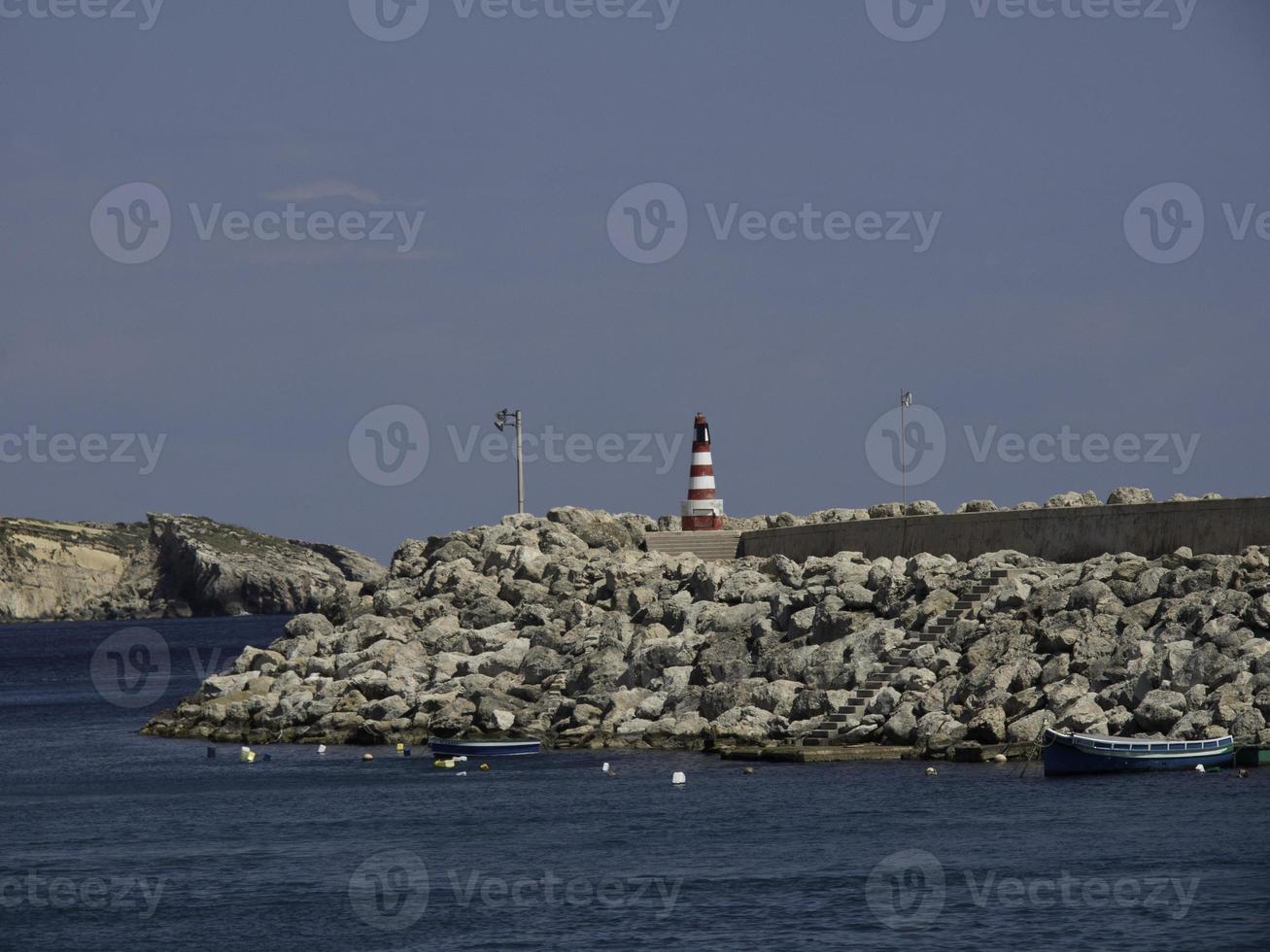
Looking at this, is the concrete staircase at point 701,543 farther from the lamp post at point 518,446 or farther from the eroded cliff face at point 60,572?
the eroded cliff face at point 60,572

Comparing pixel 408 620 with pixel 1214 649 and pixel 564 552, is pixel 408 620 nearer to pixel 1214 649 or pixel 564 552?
pixel 564 552

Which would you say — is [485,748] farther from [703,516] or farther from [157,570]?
[157,570]

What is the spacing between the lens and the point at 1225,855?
85.1ft

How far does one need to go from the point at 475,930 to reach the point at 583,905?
178 centimetres

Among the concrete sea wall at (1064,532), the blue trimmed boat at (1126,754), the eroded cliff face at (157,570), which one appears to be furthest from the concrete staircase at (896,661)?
the eroded cliff face at (157,570)

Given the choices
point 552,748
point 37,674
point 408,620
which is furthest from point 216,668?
point 552,748

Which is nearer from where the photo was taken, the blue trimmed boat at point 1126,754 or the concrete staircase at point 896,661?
the blue trimmed boat at point 1126,754

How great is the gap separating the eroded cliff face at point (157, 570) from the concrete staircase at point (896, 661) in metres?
138

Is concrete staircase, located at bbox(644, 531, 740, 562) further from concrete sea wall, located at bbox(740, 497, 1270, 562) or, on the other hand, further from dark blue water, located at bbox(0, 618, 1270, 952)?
dark blue water, located at bbox(0, 618, 1270, 952)

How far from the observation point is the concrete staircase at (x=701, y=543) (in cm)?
5256

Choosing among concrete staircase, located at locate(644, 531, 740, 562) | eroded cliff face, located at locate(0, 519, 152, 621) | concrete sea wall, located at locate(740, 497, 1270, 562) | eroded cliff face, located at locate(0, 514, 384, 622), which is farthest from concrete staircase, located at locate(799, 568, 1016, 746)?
eroded cliff face, located at locate(0, 519, 152, 621)

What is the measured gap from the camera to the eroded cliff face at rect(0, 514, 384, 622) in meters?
175

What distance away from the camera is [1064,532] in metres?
41.7

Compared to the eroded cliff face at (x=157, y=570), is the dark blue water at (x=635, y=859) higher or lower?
lower
